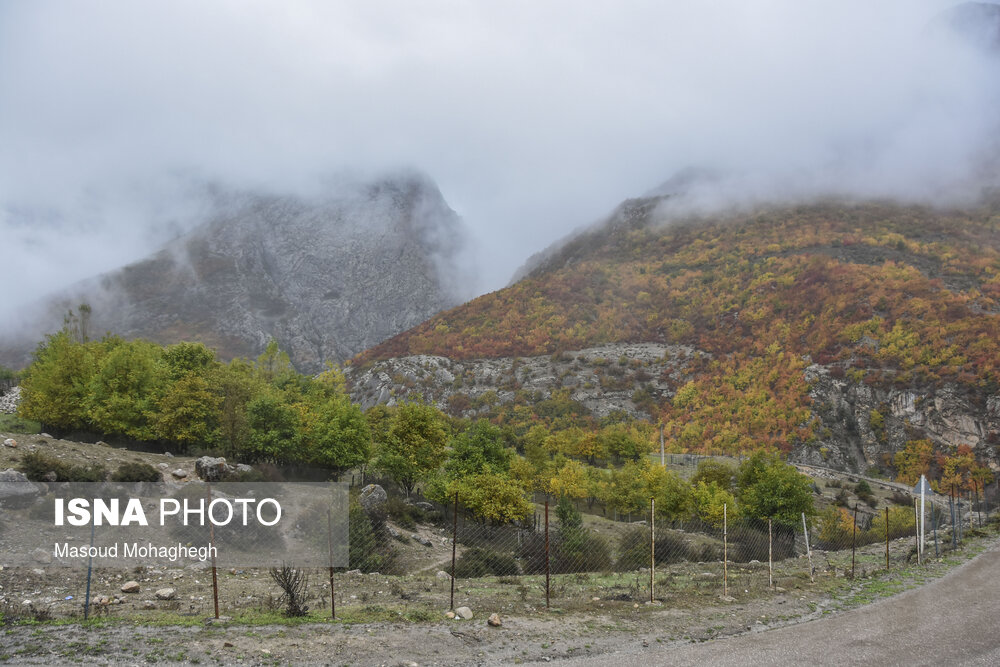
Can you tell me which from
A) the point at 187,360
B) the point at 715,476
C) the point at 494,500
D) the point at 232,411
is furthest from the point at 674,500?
the point at 187,360

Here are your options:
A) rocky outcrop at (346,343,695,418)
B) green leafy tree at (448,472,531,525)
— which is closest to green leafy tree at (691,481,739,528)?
green leafy tree at (448,472,531,525)

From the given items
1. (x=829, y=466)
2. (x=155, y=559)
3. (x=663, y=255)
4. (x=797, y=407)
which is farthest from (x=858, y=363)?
(x=155, y=559)

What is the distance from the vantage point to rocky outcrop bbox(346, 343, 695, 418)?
388 feet

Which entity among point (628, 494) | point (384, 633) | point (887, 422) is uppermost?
point (384, 633)

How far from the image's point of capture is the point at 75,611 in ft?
37.3

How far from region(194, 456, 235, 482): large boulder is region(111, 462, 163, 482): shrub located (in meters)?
1.88

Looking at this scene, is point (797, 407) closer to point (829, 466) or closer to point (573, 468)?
point (829, 466)

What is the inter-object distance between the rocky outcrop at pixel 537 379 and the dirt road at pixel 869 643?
337ft

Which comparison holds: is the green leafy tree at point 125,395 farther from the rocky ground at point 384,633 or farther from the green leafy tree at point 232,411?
the rocky ground at point 384,633

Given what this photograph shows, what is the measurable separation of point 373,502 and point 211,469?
8.02 m

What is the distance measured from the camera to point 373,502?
2812 cm

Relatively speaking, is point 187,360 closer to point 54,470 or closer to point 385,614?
point 54,470

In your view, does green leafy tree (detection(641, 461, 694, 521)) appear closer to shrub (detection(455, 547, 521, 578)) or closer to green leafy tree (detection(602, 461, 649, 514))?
green leafy tree (detection(602, 461, 649, 514))

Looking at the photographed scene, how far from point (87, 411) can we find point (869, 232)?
165m
